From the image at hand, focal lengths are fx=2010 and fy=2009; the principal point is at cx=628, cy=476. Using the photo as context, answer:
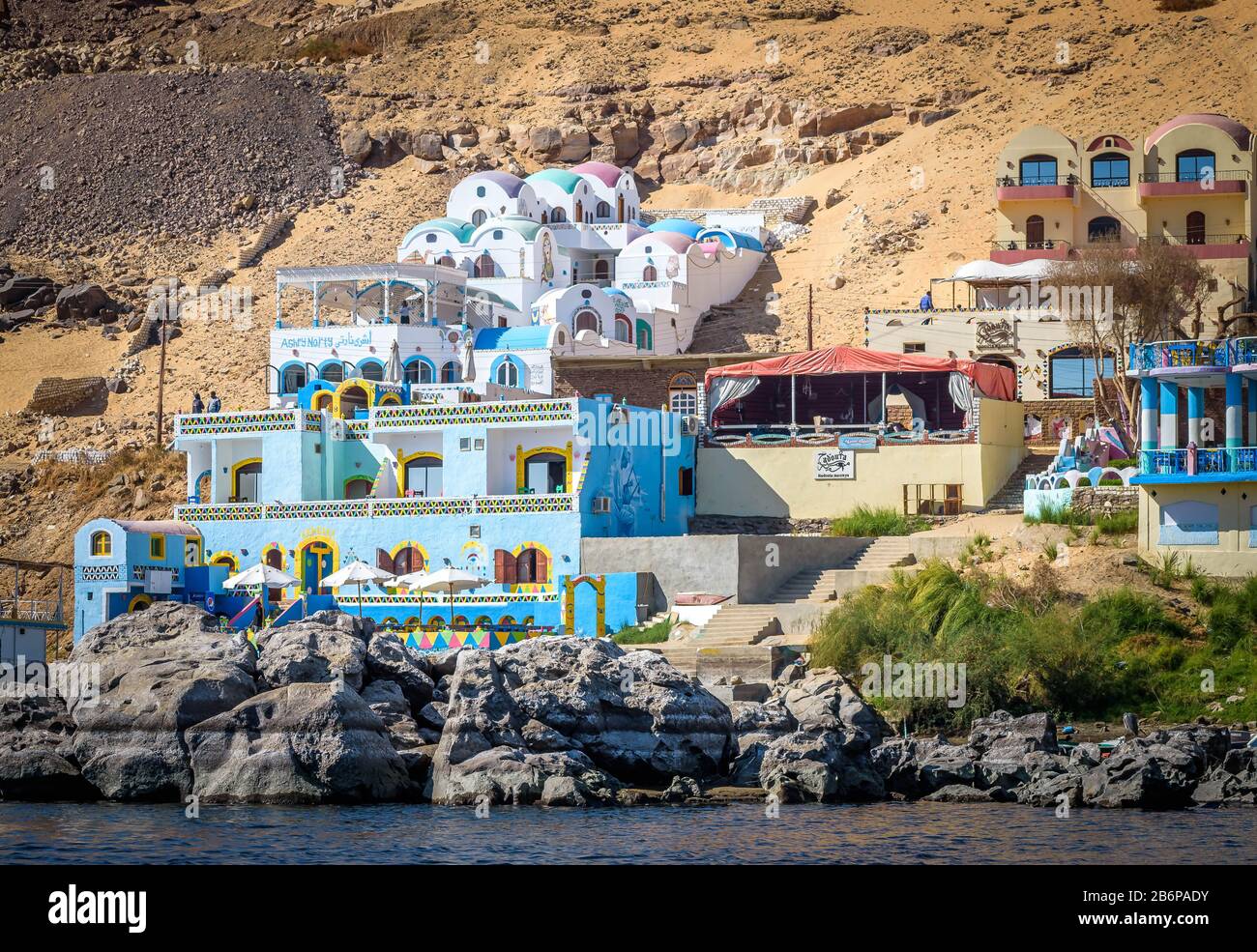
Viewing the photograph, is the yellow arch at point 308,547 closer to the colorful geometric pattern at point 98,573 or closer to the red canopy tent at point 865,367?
the colorful geometric pattern at point 98,573

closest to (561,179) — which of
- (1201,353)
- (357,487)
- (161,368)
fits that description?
(161,368)

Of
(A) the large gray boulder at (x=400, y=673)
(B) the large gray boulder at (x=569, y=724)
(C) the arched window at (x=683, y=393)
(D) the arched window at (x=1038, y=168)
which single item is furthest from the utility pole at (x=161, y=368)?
(B) the large gray boulder at (x=569, y=724)

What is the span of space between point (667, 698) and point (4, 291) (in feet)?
196

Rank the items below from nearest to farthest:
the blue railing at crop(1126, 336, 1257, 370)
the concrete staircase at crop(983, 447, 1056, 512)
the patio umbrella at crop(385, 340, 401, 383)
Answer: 1. the blue railing at crop(1126, 336, 1257, 370)
2. the concrete staircase at crop(983, 447, 1056, 512)
3. the patio umbrella at crop(385, 340, 401, 383)

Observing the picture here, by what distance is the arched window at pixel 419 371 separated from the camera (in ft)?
Answer: 179

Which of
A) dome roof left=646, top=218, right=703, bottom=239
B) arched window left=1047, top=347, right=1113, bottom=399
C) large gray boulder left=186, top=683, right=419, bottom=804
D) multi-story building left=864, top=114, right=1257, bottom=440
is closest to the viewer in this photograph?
large gray boulder left=186, top=683, right=419, bottom=804

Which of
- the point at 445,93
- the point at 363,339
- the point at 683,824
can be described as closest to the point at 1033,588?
the point at 683,824

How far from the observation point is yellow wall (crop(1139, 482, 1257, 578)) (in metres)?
36.6

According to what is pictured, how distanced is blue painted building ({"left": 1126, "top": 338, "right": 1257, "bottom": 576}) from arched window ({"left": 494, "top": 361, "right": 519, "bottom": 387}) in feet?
73.3

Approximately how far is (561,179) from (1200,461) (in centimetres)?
4097

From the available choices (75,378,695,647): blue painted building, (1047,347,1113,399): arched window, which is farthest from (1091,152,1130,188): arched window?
(75,378,695,647): blue painted building

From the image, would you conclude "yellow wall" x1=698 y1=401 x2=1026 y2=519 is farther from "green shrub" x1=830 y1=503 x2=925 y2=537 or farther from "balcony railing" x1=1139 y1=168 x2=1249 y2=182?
"balcony railing" x1=1139 y1=168 x2=1249 y2=182
